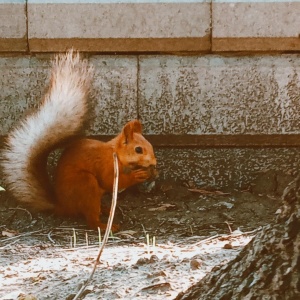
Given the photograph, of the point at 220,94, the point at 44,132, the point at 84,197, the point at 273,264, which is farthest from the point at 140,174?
the point at 273,264

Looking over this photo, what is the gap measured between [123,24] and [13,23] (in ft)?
2.65

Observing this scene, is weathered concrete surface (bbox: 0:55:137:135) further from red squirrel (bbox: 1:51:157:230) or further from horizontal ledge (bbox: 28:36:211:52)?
Answer: red squirrel (bbox: 1:51:157:230)

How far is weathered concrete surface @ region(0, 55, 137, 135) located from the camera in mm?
4938

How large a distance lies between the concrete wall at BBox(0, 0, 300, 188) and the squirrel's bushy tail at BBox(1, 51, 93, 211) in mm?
460

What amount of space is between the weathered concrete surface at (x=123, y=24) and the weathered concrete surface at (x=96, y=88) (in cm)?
15

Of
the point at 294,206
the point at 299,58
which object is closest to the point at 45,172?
the point at 299,58

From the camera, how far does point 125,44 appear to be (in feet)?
16.0

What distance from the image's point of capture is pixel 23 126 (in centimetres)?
444

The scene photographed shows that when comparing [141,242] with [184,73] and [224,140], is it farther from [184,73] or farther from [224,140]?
[184,73]

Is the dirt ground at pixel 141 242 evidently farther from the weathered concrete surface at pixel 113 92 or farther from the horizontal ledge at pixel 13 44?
the horizontal ledge at pixel 13 44

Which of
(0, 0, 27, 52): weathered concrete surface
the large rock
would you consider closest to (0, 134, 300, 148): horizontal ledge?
(0, 0, 27, 52): weathered concrete surface

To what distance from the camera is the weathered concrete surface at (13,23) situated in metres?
4.89

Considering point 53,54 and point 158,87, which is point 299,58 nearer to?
point 158,87

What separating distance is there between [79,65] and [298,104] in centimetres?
167
